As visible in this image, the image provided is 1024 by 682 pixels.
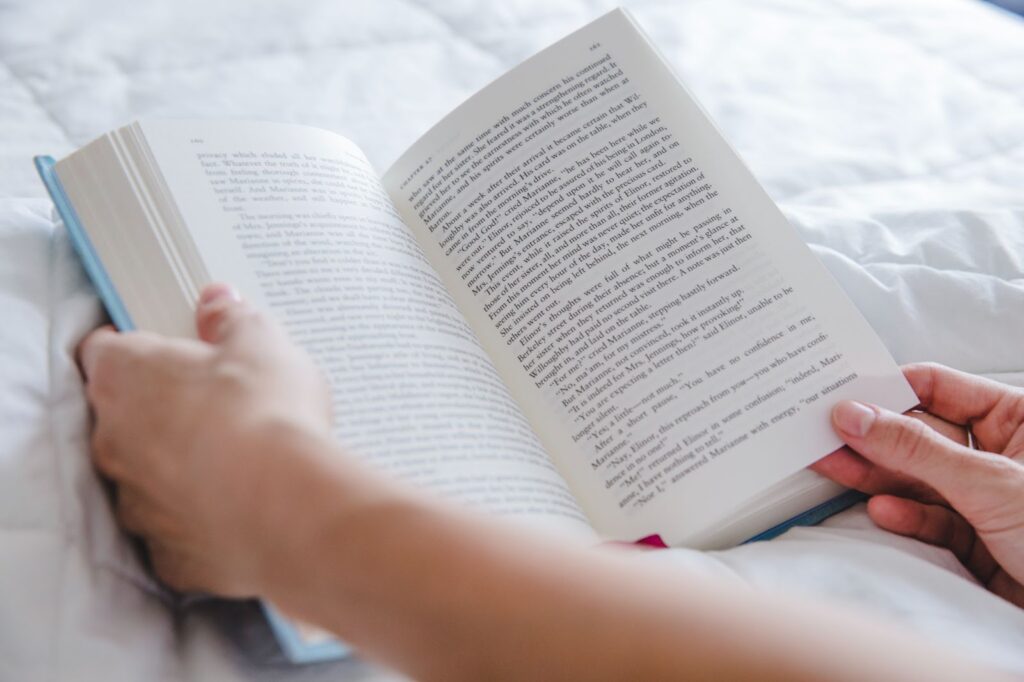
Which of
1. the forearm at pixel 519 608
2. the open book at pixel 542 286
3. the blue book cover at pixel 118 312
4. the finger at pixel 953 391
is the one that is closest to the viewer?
the forearm at pixel 519 608

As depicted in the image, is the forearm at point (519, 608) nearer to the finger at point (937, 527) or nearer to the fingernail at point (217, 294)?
the fingernail at point (217, 294)

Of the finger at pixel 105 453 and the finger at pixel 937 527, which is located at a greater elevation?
the finger at pixel 105 453

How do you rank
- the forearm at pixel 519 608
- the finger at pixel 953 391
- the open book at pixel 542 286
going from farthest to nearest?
the finger at pixel 953 391 → the open book at pixel 542 286 → the forearm at pixel 519 608

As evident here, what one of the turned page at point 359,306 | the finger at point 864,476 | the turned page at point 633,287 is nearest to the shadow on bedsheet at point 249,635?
the turned page at point 359,306

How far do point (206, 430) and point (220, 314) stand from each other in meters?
0.10

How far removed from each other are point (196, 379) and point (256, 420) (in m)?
0.06

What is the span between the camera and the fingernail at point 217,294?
0.58 meters

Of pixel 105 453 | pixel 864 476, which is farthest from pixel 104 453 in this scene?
pixel 864 476

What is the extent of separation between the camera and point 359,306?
658 millimetres

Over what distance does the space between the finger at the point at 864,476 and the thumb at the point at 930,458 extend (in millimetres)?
13

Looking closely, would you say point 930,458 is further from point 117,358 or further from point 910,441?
point 117,358

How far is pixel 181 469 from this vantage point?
1.63 ft

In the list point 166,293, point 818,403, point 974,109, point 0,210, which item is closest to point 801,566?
point 818,403

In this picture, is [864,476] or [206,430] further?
[864,476]
